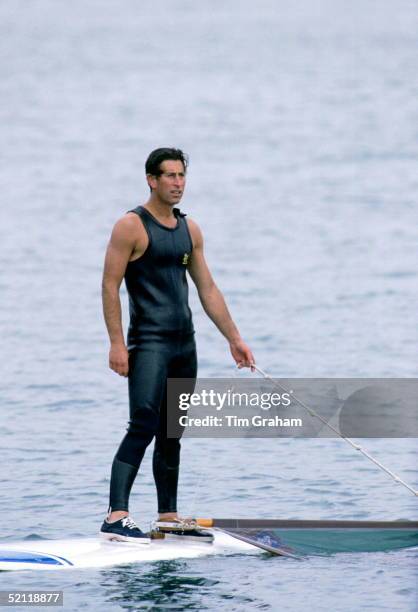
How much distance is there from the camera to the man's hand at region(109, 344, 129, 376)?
37.2 ft

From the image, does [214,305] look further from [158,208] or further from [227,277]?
[227,277]

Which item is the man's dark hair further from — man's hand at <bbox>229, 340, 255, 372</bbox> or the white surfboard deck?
the white surfboard deck

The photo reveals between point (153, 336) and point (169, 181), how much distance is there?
1.03 m

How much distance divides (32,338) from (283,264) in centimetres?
743

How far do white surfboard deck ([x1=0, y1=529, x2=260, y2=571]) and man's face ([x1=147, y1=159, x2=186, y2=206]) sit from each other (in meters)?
2.33

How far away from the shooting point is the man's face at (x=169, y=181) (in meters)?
11.4

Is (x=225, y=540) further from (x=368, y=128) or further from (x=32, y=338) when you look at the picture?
(x=368, y=128)

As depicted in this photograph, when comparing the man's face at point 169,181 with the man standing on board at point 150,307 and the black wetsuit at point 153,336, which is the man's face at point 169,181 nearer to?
the man standing on board at point 150,307

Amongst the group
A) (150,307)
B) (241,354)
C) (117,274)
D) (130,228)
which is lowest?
(241,354)

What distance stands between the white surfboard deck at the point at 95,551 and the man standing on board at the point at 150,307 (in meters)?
0.12

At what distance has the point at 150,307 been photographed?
1153 cm

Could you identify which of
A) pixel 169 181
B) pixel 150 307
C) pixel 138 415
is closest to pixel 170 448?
pixel 138 415

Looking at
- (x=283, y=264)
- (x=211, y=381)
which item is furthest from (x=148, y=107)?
(x=211, y=381)

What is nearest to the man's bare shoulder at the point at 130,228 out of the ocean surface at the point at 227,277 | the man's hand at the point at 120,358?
the man's hand at the point at 120,358
